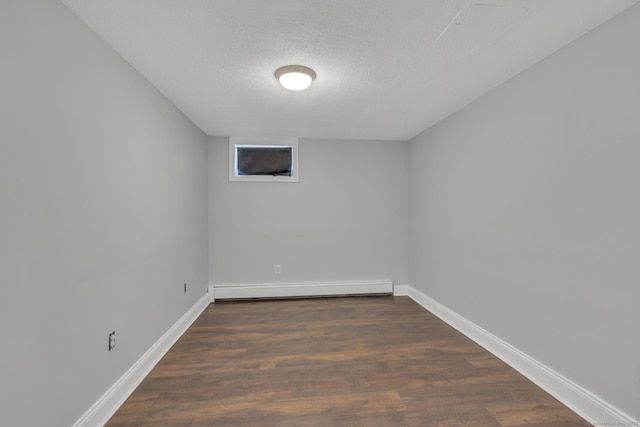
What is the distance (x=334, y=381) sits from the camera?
6.40ft

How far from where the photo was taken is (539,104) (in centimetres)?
190

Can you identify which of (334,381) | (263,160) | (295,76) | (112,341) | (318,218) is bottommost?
(334,381)

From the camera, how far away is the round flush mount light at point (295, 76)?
1.91m

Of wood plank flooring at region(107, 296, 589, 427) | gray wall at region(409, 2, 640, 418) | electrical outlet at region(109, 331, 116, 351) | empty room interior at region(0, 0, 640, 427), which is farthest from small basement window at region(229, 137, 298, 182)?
electrical outlet at region(109, 331, 116, 351)

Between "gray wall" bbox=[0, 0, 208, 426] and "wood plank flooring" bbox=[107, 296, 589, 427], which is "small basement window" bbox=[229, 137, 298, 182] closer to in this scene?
"gray wall" bbox=[0, 0, 208, 426]

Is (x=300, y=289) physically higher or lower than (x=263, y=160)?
lower

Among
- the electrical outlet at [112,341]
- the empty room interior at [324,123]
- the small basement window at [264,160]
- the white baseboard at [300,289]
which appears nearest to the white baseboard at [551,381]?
the empty room interior at [324,123]

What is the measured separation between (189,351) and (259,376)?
2.57 ft

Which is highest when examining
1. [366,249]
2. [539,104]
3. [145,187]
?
[539,104]

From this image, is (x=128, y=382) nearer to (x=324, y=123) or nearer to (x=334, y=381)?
(x=334, y=381)

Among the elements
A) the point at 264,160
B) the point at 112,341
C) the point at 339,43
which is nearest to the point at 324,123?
the point at 264,160

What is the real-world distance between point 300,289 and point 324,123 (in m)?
2.21

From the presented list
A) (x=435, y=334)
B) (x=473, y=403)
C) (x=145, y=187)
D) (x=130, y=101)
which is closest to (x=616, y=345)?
(x=473, y=403)

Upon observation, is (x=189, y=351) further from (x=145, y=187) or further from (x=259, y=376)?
(x=145, y=187)
